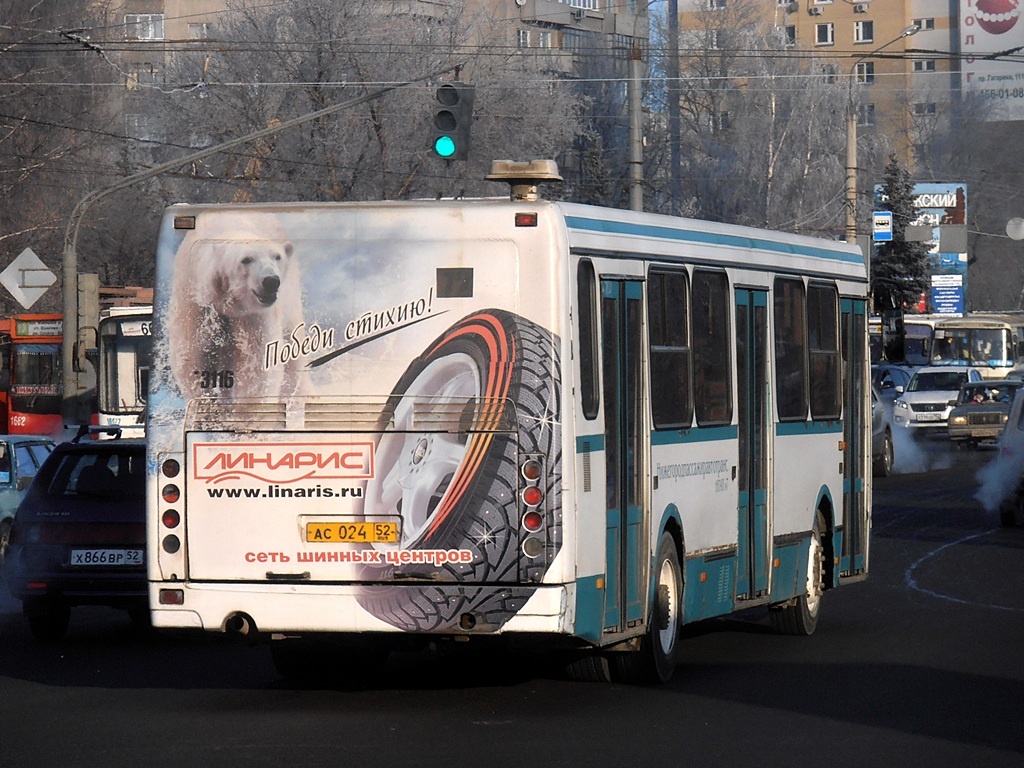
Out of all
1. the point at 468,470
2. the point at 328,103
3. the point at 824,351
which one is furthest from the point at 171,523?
the point at 328,103

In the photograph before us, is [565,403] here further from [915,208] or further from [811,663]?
[915,208]

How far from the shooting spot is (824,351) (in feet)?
44.7

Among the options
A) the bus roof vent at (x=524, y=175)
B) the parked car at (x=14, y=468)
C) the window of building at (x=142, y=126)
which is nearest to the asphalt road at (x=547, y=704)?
the bus roof vent at (x=524, y=175)

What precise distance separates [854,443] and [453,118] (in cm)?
1070

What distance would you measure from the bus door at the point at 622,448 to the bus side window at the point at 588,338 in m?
0.12

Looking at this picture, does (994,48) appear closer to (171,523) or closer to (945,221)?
(945,221)

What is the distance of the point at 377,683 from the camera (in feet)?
36.6

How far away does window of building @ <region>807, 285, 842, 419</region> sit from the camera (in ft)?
43.8

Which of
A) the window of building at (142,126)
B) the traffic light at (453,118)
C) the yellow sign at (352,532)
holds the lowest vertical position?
the yellow sign at (352,532)

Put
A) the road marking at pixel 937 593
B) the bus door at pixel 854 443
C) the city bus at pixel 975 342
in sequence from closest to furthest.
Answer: the bus door at pixel 854 443, the road marking at pixel 937 593, the city bus at pixel 975 342

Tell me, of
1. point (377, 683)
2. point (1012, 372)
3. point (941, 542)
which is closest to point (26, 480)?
point (377, 683)

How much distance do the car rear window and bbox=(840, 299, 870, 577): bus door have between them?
17.1ft

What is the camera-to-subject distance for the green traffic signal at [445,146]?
77.4ft

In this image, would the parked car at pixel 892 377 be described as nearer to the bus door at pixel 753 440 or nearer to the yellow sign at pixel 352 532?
the bus door at pixel 753 440
